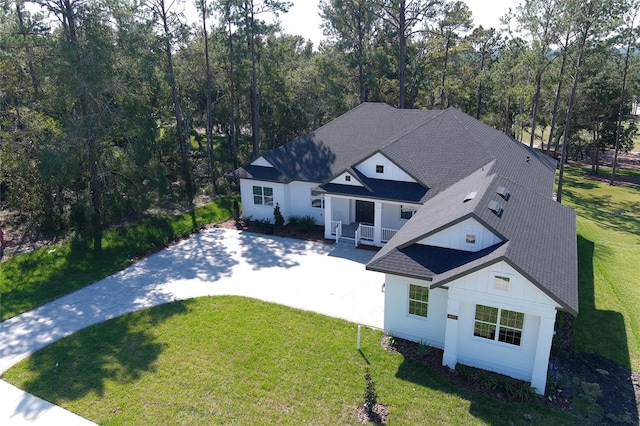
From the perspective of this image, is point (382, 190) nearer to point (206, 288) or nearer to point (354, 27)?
point (206, 288)

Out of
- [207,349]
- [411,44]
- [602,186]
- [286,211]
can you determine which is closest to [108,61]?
[286,211]

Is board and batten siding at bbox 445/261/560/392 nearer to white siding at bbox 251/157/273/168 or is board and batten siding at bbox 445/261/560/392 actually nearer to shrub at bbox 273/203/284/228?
shrub at bbox 273/203/284/228

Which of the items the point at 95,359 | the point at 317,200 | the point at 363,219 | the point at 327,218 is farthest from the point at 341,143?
the point at 95,359

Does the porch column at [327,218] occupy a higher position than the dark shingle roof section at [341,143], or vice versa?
the dark shingle roof section at [341,143]

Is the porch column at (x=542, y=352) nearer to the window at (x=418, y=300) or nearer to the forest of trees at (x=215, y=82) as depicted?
the window at (x=418, y=300)

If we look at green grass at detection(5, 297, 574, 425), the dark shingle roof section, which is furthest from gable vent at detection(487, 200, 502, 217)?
the dark shingle roof section

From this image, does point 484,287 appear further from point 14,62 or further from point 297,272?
point 14,62

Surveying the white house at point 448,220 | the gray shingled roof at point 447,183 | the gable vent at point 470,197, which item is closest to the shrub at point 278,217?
the white house at point 448,220
